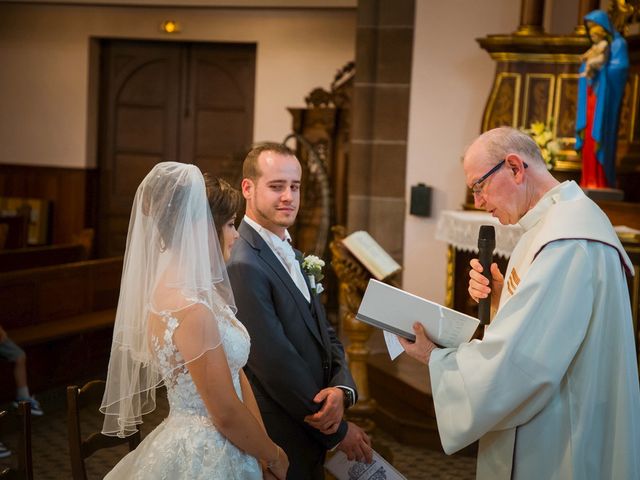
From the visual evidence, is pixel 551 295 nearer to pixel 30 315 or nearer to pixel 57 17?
pixel 30 315

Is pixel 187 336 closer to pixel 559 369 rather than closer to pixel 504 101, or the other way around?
pixel 559 369

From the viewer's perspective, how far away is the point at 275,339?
3.01 meters

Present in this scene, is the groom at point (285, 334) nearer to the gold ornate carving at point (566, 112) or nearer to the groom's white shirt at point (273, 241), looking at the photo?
the groom's white shirt at point (273, 241)

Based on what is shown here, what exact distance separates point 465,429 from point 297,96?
9.24 meters

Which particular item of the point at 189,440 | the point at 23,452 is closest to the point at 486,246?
the point at 189,440

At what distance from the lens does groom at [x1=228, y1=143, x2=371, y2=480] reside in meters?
3.03

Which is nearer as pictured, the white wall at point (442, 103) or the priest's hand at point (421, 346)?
the priest's hand at point (421, 346)

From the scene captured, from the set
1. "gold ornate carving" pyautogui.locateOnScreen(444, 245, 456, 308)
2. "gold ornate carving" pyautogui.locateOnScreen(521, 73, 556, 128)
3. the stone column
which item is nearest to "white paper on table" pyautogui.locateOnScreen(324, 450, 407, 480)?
"gold ornate carving" pyautogui.locateOnScreen(444, 245, 456, 308)

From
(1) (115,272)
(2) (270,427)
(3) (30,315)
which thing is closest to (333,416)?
(2) (270,427)

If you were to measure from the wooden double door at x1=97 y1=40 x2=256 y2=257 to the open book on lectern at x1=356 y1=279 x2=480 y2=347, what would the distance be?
30.2 ft

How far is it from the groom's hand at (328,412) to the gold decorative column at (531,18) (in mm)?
4523

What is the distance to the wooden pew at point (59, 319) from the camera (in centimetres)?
655

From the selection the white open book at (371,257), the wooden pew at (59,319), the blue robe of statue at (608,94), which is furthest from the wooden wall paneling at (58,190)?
the white open book at (371,257)

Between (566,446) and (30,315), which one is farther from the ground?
(566,446)
